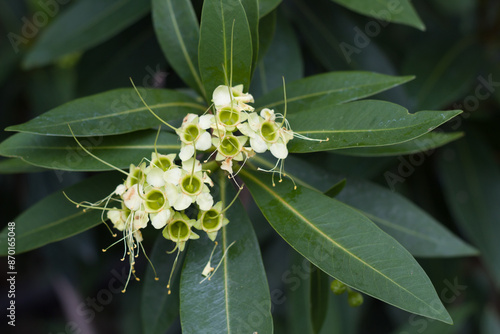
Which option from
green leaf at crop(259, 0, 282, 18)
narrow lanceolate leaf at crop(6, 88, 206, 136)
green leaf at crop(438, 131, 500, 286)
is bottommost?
green leaf at crop(438, 131, 500, 286)

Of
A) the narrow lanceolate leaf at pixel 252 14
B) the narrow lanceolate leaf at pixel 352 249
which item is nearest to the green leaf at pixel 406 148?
the narrow lanceolate leaf at pixel 352 249

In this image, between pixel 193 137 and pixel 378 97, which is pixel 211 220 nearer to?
pixel 193 137

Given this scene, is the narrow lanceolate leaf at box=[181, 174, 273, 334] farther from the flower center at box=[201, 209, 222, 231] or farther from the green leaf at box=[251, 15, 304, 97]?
the green leaf at box=[251, 15, 304, 97]

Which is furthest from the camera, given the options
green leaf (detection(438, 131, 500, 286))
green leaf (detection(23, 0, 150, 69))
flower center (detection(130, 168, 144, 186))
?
green leaf (detection(438, 131, 500, 286))

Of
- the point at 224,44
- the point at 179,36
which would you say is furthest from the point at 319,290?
the point at 179,36

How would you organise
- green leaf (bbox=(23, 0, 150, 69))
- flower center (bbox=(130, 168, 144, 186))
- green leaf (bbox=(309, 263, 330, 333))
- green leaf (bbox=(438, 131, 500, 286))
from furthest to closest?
green leaf (bbox=(438, 131, 500, 286)) < green leaf (bbox=(23, 0, 150, 69)) < green leaf (bbox=(309, 263, 330, 333)) < flower center (bbox=(130, 168, 144, 186))

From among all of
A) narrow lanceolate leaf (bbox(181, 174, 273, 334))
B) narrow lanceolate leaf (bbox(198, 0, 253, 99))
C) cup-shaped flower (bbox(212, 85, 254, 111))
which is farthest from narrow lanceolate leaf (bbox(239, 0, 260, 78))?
narrow lanceolate leaf (bbox(181, 174, 273, 334))

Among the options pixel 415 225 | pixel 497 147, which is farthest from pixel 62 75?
pixel 497 147
